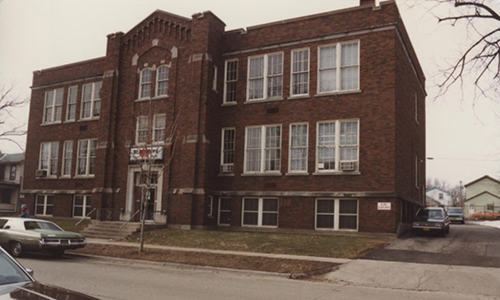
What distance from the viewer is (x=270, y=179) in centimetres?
2348

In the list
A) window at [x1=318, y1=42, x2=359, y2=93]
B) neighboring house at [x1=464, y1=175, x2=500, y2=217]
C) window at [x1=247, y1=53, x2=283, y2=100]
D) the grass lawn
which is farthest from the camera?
neighboring house at [x1=464, y1=175, x2=500, y2=217]

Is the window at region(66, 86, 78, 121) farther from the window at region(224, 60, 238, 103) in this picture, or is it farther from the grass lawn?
the grass lawn

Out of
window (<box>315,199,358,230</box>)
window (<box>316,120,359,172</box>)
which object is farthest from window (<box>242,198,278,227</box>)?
window (<box>316,120,359,172</box>)

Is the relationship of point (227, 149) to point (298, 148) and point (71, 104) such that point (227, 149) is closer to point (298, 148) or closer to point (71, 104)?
point (298, 148)

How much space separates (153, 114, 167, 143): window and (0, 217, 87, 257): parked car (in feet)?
32.3

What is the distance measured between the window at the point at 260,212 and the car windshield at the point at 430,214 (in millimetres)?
7077

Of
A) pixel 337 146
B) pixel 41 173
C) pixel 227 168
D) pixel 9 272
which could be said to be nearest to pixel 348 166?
pixel 337 146

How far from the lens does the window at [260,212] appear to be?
2330cm

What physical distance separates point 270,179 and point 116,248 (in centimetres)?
881

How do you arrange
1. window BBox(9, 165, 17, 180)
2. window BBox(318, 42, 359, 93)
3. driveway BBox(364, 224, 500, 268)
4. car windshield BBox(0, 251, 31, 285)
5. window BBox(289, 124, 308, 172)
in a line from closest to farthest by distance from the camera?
car windshield BBox(0, 251, 31, 285)
driveway BBox(364, 224, 500, 268)
window BBox(318, 42, 359, 93)
window BBox(289, 124, 308, 172)
window BBox(9, 165, 17, 180)

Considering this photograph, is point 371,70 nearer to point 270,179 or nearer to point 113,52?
point 270,179

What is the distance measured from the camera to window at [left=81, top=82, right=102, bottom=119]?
29797 millimetres

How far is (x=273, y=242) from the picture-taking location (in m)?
18.4

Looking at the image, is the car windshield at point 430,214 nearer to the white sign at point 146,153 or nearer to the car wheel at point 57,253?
the white sign at point 146,153
